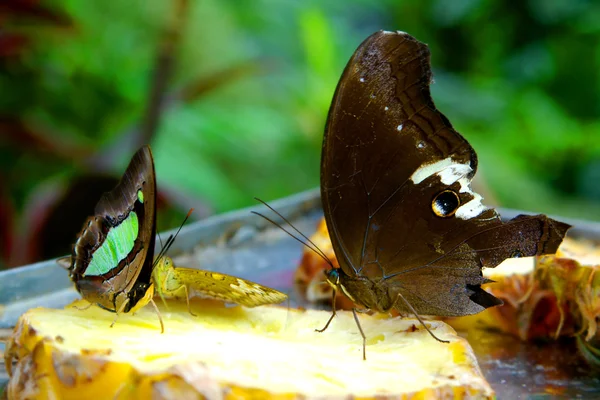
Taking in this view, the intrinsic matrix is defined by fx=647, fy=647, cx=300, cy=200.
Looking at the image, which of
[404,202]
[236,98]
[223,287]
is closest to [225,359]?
[223,287]

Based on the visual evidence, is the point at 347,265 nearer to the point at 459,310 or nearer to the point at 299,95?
the point at 459,310

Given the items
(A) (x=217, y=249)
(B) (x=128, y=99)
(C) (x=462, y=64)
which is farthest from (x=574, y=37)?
(A) (x=217, y=249)

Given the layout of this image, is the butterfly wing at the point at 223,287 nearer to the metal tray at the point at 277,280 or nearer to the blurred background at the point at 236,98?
the metal tray at the point at 277,280

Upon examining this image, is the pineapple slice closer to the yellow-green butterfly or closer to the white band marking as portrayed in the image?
the yellow-green butterfly

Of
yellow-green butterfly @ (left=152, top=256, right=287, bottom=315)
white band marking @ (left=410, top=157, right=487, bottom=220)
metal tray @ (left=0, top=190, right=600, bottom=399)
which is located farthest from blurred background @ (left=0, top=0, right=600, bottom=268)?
white band marking @ (left=410, top=157, right=487, bottom=220)

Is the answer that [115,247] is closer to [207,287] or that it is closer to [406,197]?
[207,287]

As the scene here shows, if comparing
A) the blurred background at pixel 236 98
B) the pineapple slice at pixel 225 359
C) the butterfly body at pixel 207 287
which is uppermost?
the blurred background at pixel 236 98

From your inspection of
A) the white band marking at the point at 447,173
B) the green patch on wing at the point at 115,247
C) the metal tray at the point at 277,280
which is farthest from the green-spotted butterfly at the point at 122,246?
the white band marking at the point at 447,173
